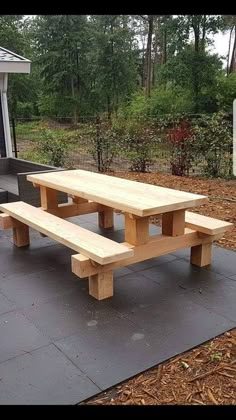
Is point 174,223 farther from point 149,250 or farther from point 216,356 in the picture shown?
point 216,356

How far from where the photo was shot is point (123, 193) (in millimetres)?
3162

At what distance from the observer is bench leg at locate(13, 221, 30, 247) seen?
3.86 m

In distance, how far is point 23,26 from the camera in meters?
27.1

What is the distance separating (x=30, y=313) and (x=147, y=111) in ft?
59.3

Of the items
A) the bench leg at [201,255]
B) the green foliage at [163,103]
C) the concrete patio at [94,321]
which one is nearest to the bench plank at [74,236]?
the concrete patio at [94,321]

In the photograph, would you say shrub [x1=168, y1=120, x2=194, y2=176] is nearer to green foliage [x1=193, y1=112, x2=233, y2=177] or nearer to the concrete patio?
green foliage [x1=193, y1=112, x2=233, y2=177]

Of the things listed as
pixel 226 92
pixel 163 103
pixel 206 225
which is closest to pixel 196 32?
pixel 226 92

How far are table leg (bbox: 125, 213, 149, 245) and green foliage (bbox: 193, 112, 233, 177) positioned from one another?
4702 millimetres

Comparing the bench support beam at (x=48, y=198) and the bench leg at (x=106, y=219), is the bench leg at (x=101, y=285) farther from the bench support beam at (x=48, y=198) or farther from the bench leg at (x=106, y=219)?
the bench leg at (x=106, y=219)

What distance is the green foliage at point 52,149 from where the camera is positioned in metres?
8.49

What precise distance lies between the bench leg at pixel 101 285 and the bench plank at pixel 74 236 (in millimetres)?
219

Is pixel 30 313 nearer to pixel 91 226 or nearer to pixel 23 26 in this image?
pixel 91 226

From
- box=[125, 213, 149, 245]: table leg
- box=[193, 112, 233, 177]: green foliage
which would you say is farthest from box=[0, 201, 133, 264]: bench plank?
box=[193, 112, 233, 177]: green foliage
